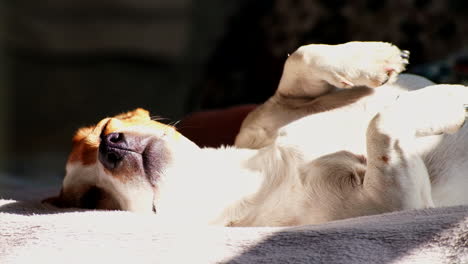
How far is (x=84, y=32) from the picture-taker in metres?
6.78

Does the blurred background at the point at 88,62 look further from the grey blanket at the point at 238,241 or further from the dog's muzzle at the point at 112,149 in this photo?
the grey blanket at the point at 238,241

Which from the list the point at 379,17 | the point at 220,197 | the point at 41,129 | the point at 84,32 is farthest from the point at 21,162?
the point at 220,197

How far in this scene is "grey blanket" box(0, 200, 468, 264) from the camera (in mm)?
1302

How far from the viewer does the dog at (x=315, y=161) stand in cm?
163

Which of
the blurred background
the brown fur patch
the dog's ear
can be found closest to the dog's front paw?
the brown fur patch

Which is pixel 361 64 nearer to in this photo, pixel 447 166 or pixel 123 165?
pixel 447 166

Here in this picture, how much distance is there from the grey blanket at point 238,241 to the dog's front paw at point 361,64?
21.7 inches

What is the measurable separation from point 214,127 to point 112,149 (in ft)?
3.67

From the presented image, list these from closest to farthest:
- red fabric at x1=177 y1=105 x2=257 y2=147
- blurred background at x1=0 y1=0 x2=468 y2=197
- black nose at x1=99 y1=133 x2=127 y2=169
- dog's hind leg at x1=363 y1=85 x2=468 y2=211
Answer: dog's hind leg at x1=363 y1=85 x2=468 y2=211 < black nose at x1=99 y1=133 x2=127 y2=169 < red fabric at x1=177 y1=105 x2=257 y2=147 < blurred background at x1=0 y1=0 x2=468 y2=197

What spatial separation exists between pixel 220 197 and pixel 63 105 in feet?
17.9

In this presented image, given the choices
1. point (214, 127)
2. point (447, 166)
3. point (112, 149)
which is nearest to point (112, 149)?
point (112, 149)

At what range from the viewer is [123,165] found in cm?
173

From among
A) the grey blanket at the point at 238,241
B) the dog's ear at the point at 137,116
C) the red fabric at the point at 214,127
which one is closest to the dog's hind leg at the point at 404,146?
the grey blanket at the point at 238,241

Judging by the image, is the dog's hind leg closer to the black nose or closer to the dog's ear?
the black nose
